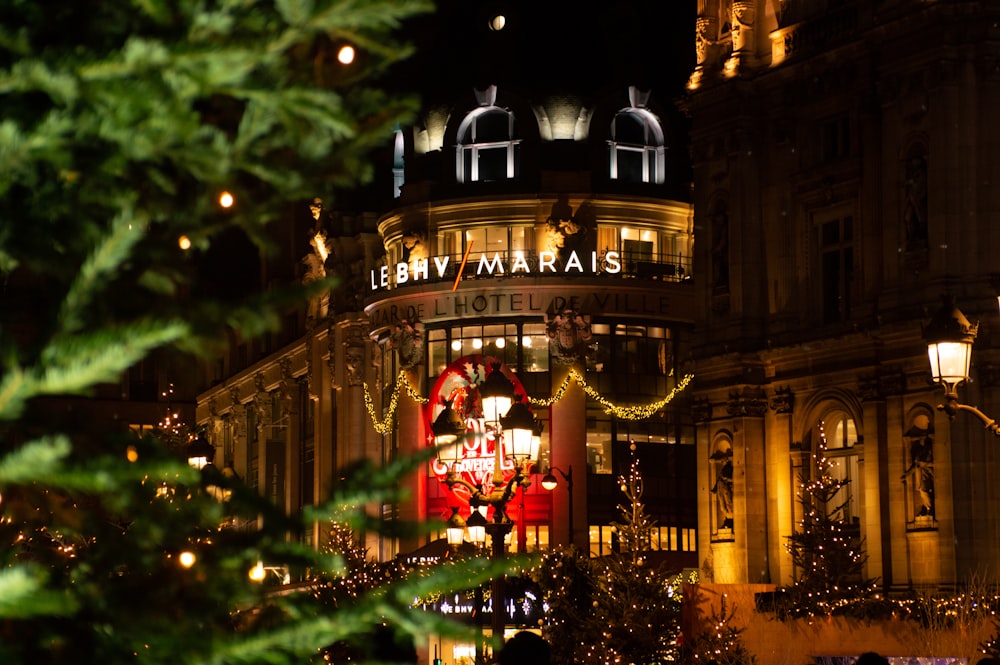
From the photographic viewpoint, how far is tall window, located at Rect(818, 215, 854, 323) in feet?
159

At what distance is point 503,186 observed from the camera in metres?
74.8

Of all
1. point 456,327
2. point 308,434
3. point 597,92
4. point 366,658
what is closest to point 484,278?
point 456,327

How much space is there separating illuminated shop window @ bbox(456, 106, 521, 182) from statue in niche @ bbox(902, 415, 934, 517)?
33.4 m

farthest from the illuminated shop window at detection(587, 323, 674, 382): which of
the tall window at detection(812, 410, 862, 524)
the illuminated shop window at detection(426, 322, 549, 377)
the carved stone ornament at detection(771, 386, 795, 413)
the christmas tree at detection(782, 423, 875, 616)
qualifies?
the christmas tree at detection(782, 423, 875, 616)

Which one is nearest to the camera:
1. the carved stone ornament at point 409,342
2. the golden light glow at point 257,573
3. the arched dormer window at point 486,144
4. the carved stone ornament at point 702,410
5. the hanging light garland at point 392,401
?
the golden light glow at point 257,573

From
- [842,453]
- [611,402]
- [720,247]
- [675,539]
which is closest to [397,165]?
[611,402]

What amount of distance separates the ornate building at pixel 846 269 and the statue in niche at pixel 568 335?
18.4 m

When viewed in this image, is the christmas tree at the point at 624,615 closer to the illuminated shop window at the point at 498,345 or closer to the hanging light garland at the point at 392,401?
the illuminated shop window at the point at 498,345

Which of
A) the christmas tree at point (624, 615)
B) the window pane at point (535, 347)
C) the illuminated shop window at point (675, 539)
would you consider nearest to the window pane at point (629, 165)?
the window pane at point (535, 347)

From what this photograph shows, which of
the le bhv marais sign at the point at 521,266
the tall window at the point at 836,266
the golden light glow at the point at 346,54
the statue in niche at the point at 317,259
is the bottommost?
the golden light glow at the point at 346,54

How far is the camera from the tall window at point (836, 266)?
1902 inches

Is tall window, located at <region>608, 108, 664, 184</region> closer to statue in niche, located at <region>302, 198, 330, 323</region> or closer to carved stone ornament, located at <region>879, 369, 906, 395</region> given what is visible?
statue in niche, located at <region>302, 198, 330, 323</region>

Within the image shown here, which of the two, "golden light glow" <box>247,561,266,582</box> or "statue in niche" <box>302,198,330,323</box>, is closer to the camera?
"golden light glow" <box>247,561,266,582</box>

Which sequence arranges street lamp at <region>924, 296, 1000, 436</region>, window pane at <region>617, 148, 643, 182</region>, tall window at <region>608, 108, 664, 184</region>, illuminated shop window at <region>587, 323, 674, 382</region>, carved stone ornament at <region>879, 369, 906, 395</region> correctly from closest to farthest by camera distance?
street lamp at <region>924, 296, 1000, 436</region>
carved stone ornament at <region>879, 369, 906, 395</region>
illuminated shop window at <region>587, 323, 674, 382</region>
window pane at <region>617, 148, 643, 182</region>
tall window at <region>608, 108, 664, 184</region>
